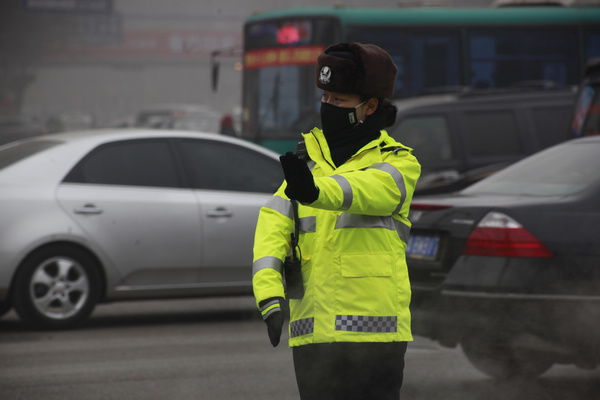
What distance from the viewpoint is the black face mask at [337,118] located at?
9.34ft

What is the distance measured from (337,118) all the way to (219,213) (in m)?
4.70

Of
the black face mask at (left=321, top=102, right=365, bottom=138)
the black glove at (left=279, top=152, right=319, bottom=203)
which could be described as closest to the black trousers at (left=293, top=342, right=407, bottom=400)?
the black glove at (left=279, top=152, right=319, bottom=203)

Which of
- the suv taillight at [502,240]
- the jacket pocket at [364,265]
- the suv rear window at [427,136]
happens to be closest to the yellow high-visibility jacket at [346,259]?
the jacket pocket at [364,265]

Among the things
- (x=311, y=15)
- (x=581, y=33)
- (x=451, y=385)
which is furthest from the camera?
(x=581, y=33)

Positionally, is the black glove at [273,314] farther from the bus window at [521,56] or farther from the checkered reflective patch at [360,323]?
the bus window at [521,56]

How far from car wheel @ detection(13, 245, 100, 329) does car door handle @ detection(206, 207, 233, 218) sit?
96cm

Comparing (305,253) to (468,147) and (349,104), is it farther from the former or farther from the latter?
(468,147)

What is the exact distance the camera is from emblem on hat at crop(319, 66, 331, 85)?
2.84 m

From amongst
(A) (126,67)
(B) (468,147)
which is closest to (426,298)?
(B) (468,147)

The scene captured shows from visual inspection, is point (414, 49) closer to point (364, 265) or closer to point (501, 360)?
point (501, 360)

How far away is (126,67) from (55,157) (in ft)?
181

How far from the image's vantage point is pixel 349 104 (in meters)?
2.85

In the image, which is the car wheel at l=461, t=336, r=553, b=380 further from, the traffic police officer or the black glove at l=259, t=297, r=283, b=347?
the black glove at l=259, t=297, r=283, b=347

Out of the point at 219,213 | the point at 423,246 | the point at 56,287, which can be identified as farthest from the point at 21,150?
the point at 423,246
